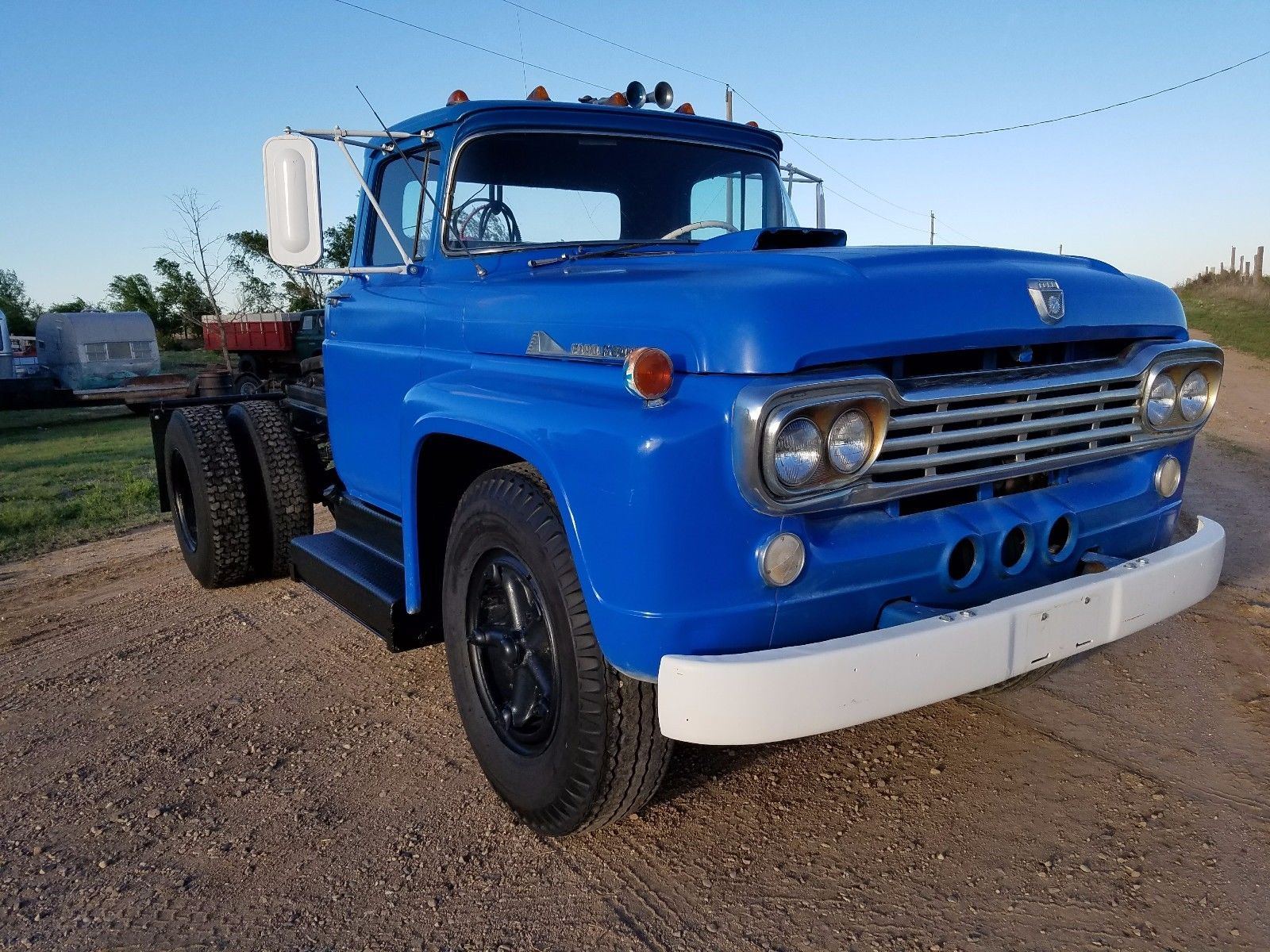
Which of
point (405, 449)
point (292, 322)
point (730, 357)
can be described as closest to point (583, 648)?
point (730, 357)

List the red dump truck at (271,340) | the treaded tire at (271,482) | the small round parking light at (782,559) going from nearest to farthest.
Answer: the small round parking light at (782,559), the treaded tire at (271,482), the red dump truck at (271,340)

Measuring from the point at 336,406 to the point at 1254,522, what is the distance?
5.53 m

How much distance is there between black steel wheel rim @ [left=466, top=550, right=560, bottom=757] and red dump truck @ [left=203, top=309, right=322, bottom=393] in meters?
15.9

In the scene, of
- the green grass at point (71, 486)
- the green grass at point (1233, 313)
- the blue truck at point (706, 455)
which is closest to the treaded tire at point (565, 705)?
the blue truck at point (706, 455)

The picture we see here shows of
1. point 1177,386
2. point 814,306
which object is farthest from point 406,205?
point 1177,386

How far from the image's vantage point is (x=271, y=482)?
5.16 meters

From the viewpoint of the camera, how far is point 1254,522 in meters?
6.27

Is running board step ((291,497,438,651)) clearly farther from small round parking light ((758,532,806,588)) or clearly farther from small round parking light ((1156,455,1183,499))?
small round parking light ((1156,455,1183,499))

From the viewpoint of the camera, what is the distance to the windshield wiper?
3.30m

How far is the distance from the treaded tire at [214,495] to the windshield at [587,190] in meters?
2.34

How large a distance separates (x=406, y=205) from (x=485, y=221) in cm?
47

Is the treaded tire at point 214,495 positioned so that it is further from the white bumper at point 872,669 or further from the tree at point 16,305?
the tree at point 16,305

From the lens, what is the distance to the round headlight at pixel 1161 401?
2922 mm

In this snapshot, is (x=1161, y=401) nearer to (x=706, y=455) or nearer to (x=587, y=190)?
(x=706, y=455)
